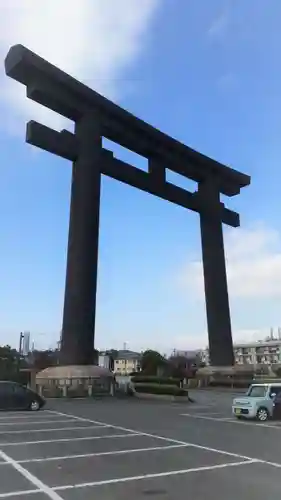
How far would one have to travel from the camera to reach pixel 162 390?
97.1 feet

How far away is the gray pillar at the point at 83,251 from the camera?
29125 mm

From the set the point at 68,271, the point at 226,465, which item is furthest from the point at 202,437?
the point at 68,271

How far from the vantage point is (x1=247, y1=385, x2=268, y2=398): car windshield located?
17109mm

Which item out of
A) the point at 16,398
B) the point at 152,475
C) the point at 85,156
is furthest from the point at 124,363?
the point at 152,475

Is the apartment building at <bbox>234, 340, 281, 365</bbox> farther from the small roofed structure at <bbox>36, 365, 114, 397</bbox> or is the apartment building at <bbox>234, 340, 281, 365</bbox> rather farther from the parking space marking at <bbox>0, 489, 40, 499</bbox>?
the parking space marking at <bbox>0, 489, 40, 499</bbox>

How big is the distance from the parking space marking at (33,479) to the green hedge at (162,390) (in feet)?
64.6

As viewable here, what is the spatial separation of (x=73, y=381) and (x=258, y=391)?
44.4 ft

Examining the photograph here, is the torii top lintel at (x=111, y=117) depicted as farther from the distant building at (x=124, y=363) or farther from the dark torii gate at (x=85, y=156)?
the distant building at (x=124, y=363)

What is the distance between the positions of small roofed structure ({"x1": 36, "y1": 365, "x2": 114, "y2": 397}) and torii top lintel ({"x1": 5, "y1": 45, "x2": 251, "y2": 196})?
1618 centimetres

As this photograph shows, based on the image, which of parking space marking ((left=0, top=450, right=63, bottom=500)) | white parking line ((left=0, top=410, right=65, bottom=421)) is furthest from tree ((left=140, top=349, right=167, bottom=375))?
parking space marking ((left=0, top=450, right=63, bottom=500))

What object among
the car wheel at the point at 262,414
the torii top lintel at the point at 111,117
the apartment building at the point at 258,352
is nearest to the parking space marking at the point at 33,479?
the car wheel at the point at 262,414

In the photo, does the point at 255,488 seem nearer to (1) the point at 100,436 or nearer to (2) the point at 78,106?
(1) the point at 100,436

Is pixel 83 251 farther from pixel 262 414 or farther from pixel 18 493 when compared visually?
pixel 18 493

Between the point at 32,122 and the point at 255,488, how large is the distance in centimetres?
2694
